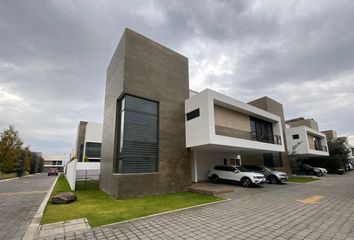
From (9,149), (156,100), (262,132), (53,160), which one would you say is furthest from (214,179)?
(53,160)

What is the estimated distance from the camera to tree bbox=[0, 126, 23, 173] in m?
32.4

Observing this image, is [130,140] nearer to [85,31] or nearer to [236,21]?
[85,31]

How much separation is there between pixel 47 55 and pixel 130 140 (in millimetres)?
7759

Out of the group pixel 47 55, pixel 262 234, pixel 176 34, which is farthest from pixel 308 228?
pixel 47 55

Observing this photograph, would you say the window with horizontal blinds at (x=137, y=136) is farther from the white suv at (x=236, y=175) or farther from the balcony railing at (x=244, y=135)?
the white suv at (x=236, y=175)

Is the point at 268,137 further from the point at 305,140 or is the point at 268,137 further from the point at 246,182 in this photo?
the point at 305,140

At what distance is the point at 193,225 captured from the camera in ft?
20.5

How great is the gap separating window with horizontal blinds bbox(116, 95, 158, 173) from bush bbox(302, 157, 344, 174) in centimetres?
3389

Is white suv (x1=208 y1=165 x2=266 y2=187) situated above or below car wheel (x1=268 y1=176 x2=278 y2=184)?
above

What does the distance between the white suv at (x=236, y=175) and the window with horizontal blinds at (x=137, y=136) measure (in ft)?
22.9

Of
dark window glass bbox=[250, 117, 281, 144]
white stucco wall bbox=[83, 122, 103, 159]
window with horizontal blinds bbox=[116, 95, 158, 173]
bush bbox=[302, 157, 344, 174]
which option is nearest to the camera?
window with horizontal blinds bbox=[116, 95, 158, 173]

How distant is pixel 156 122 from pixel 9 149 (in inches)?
1358

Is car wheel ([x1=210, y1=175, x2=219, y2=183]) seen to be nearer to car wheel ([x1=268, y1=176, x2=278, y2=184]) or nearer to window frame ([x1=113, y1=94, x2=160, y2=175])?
car wheel ([x1=268, y1=176, x2=278, y2=184])

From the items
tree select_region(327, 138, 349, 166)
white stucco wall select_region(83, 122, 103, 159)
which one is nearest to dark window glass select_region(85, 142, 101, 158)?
white stucco wall select_region(83, 122, 103, 159)
